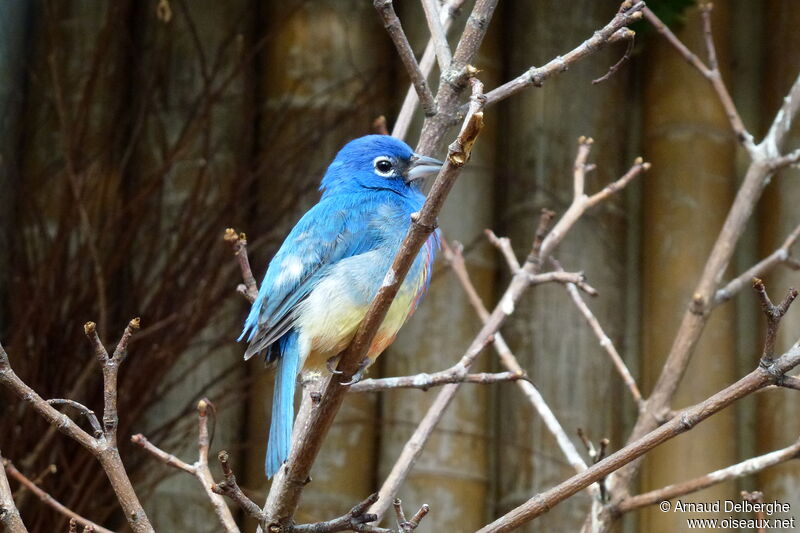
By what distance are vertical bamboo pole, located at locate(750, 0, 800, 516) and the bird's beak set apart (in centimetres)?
133

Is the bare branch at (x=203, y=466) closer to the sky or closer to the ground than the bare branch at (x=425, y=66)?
closer to the ground

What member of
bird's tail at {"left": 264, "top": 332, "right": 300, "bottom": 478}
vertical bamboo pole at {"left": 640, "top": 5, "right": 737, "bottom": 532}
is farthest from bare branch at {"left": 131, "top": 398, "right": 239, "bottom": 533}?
vertical bamboo pole at {"left": 640, "top": 5, "right": 737, "bottom": 532}

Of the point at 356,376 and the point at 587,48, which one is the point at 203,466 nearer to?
the point at 356,376

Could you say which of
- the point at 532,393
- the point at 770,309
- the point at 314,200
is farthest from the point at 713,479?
the point at 314,200

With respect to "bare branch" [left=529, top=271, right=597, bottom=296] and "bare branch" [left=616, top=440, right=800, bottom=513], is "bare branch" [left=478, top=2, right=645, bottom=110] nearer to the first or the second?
"bare branch" [left=529, top=271, right=597, bottom=296]

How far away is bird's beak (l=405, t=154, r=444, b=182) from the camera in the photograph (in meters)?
2.27

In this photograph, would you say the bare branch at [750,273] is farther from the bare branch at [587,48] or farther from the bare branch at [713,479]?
the bare branch at [587,48]

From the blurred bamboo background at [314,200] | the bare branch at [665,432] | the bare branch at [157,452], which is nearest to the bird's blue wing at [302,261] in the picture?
the bare branch at [157,452]

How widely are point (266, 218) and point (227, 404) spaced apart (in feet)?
2.01

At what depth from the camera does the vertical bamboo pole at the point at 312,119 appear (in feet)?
11.1

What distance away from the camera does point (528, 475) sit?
326 centimetres

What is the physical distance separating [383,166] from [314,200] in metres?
1.23

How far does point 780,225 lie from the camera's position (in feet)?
10.6

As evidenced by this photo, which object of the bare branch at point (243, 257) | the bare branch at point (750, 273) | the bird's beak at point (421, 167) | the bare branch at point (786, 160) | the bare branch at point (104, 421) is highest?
the bare branch at point (786, 160)
